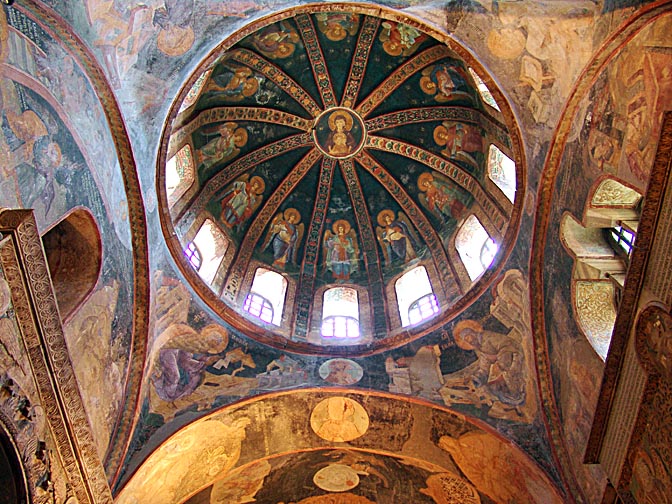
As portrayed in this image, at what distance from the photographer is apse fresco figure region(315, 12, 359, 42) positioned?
47.4 feet

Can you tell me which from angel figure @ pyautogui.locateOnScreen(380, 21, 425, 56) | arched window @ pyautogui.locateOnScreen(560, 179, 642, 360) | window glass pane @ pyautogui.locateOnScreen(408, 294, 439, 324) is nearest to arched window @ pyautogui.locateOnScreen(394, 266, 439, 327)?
window glass pane @ pyautogui.locateOnScreen(408, 294, 439, 324)

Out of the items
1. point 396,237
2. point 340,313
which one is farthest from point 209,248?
point 396,237

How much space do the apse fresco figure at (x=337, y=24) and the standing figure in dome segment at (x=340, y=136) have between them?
84.5 inches

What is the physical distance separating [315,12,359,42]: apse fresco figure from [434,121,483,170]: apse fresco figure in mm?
3261

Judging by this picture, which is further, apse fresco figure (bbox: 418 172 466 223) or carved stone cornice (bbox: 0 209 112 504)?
apse fresco figure (bbox: 418 172 466 223)

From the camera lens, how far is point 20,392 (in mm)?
7680

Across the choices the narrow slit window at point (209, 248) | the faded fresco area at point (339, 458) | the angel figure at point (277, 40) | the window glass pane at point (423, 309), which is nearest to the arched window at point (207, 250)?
the narrow slit window at point (209, 248)

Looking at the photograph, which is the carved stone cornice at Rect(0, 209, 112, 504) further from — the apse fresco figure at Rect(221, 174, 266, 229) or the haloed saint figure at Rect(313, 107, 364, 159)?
the haloed saint figure at Rect(313, 107, 364, 159)

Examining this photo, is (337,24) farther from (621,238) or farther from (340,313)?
(621,238)

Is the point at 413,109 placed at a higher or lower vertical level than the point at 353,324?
higher

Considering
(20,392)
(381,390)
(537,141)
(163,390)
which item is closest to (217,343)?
(163,390)

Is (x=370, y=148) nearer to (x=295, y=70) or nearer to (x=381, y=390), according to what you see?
(x=295, y=70)

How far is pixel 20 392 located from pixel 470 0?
8835mm

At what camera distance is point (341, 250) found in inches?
645
